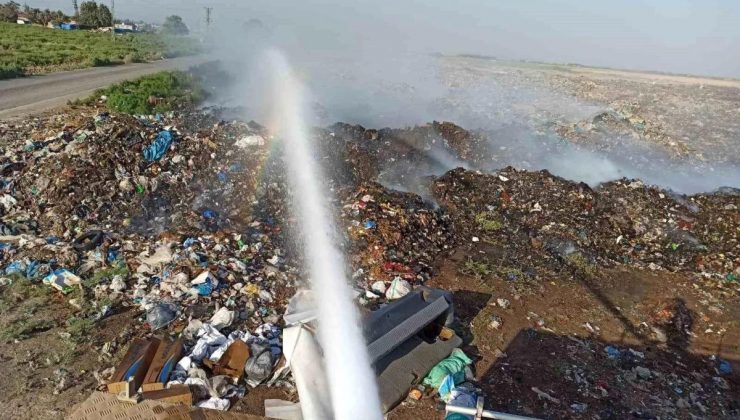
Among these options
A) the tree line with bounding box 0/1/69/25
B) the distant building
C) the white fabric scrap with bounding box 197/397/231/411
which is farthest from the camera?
the distant building

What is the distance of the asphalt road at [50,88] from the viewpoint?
1043 centimetres

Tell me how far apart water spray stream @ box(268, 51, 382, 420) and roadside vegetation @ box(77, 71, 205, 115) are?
97.5 inches

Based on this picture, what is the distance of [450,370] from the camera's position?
384 centimetres

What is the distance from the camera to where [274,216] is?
6.69 m

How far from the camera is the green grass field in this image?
1606 cm

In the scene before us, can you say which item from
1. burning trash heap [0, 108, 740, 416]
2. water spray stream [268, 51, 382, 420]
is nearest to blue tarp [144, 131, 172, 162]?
burning trash heap [0, 108, 740, 416]

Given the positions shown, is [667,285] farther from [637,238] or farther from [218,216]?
[218,216]

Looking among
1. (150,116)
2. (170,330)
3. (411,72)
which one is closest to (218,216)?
(170,330)

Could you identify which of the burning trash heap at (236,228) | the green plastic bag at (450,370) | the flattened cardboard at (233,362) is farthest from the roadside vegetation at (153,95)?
the green plastic bag at (450,370)

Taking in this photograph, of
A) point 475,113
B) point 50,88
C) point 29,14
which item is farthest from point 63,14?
point 475,113

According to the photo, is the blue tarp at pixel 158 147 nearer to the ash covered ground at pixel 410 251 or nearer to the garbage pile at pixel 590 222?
the ash covered ground at pixel 410 251

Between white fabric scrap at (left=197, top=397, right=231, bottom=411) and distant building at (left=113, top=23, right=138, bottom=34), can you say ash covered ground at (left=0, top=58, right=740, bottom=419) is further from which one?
distant building at (left=113, top=23, right=138, bottom=34)

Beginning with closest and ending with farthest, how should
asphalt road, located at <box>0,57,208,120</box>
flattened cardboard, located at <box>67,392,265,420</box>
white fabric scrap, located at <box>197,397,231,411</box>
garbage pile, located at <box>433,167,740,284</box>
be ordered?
flattened cardboard, located at <box>67,392,265,420</box>
white fabric scrap, located at <box>197,397,231,411</box>
garbage pile, located at <box>433,167,740,284</box>
asphalt road, located at <box>0,57,208,120</box>

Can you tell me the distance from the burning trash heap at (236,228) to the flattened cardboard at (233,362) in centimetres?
1
